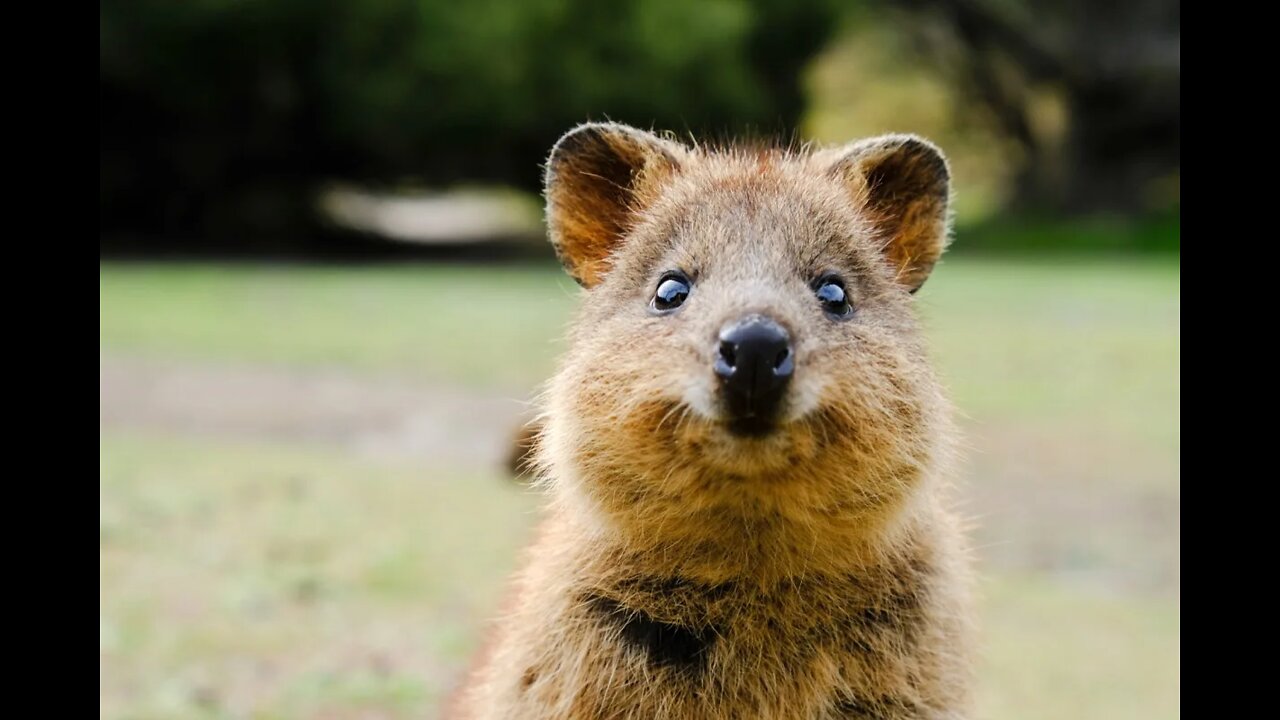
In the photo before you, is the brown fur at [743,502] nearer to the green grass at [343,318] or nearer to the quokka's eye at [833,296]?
the quokka's eye at [833,296]

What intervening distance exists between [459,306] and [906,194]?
14064mm

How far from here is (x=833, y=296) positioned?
380 cm

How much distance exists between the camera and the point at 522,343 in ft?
48.0

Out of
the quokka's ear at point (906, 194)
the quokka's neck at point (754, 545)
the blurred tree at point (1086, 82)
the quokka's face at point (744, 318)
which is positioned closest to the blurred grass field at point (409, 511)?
the quokka's ear at point (906, 194)

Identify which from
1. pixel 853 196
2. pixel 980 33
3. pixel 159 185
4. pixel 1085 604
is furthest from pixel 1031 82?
pixel 853 196

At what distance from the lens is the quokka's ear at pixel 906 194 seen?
4.31 meters

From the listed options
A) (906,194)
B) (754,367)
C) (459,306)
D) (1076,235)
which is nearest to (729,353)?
(754,367)

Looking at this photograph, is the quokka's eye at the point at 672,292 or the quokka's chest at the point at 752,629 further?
the quokka's eye at the point at 672,292

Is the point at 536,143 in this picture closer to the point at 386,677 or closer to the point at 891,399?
the point at 386,677

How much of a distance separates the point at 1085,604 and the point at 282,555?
14.7 feet

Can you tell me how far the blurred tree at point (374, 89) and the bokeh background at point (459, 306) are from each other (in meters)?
0.08

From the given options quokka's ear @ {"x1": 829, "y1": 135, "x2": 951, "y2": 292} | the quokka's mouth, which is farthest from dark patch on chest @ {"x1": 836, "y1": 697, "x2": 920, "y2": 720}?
quokka's ear @ {"x1": 829, "y1": 135, "x2": 951, "y2": 292}

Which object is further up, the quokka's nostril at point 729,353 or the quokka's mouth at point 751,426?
the quokka's nostril at point 729,353

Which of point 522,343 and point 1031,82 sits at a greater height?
point 1031,82
